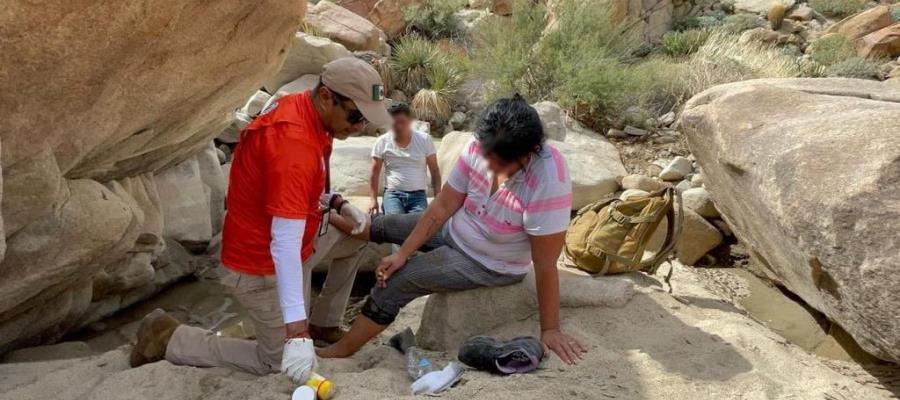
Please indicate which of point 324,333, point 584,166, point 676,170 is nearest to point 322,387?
point 324,333

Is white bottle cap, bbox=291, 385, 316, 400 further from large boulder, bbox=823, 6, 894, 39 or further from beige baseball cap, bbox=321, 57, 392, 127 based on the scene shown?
large boulder, bbox=823, 6, 894, 39

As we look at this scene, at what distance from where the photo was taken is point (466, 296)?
3.38 meters

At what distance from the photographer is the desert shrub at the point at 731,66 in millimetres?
9234

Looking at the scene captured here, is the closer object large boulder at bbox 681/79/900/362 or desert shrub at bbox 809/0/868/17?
large boulder at bbox 681/79/900/362

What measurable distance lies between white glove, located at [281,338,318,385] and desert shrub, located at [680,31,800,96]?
24.8ft

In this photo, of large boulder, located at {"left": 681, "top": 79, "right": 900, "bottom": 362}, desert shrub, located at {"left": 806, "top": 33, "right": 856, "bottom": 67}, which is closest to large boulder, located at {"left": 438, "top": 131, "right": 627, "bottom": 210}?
large boulder, located at {"left": 681, "top": 79, "right": 900, "bottom": 362}

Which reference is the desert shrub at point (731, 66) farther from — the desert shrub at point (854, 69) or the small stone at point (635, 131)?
the small stone at point (635, 131)

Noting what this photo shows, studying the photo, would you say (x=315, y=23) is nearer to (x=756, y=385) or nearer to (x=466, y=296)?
(x=466, y=296)

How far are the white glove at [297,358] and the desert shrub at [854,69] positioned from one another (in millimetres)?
9898

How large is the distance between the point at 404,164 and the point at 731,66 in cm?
614

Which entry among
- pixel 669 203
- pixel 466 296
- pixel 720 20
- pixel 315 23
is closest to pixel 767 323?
pixel 669 203

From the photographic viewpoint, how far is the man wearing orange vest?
2.58 metres

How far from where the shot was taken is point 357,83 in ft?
8.62

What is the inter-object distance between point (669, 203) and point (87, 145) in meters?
2.70
